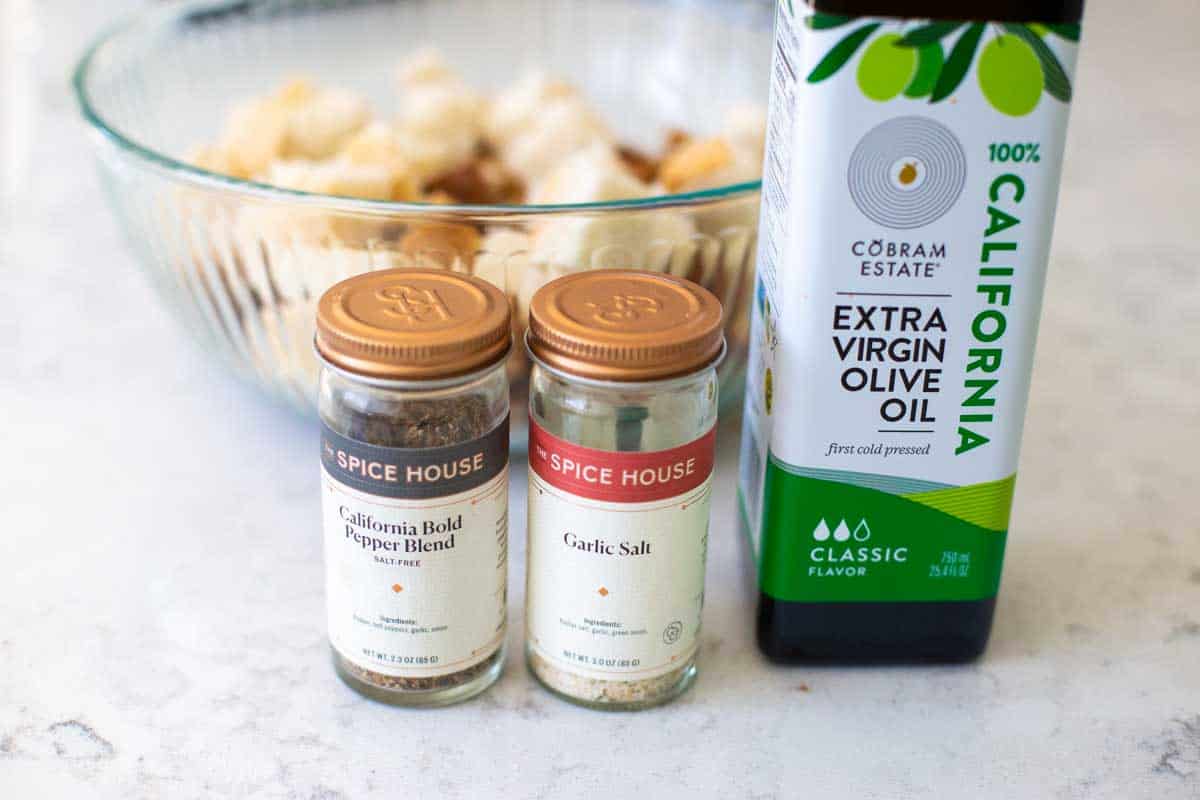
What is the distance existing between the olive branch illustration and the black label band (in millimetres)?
247

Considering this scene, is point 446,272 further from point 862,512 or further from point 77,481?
point 77,481

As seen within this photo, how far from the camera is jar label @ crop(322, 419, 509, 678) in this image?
67 cm

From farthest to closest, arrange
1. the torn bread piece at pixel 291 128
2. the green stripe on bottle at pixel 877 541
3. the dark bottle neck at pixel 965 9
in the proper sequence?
the torn bread piece at pixel 291 128 → the green stripe on bottle at pixel 877 541 → the dark bottle neck at pixel 965 9

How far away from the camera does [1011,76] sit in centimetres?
62

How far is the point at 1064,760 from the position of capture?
28.1 inches

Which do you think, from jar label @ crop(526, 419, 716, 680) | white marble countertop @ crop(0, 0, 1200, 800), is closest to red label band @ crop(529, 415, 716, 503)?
jar label @ crop(526, 419, 716, 680)

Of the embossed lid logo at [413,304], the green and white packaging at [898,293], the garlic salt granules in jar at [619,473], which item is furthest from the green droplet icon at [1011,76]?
the embossed lid logo at [413,304]

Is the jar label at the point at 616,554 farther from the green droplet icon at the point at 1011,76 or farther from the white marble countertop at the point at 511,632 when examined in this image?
the green droplet icon at the point at 1011,76

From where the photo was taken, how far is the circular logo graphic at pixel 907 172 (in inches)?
24.8

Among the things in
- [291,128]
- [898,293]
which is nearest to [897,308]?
[898,293]

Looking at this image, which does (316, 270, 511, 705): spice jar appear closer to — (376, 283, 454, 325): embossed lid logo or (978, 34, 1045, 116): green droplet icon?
(376, 283, 454, 325): embossed lid logo

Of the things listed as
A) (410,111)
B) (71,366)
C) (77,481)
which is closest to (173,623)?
(77,481)

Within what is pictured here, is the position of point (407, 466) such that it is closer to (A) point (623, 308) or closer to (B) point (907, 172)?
(A) point (623, 308)

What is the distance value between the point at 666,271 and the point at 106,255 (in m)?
0.65
